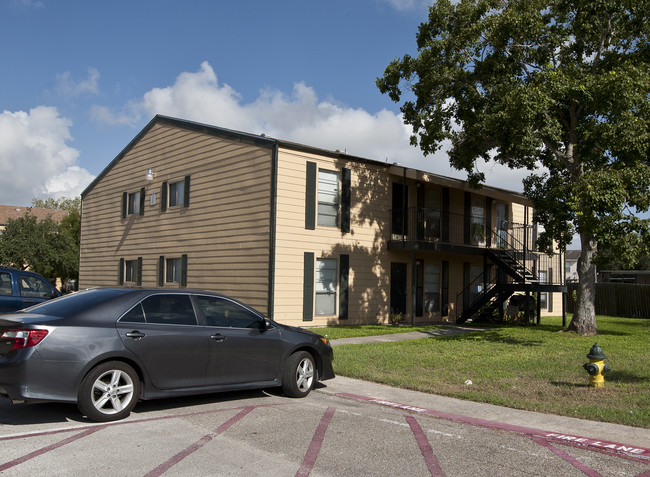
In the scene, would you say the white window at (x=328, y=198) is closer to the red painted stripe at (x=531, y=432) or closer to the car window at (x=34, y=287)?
the car window at (x=34, y=287)

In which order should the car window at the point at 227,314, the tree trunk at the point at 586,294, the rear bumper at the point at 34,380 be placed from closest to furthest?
the rear bumper at the point at 34,380
the car window at the point at 227,314
the tree trunk at the point at 586,294

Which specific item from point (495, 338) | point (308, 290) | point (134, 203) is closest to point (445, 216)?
point (308, 290)

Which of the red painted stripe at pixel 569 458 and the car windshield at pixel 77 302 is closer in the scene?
the red painted stripe at pixel 569 458

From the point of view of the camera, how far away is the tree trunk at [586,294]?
658 inches

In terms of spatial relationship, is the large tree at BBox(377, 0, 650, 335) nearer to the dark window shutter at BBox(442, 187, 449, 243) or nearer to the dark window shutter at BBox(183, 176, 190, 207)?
the dark window shutter at BBox(442, 187, 449, 243)

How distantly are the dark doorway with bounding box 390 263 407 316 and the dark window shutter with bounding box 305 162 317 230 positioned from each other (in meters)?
4.01

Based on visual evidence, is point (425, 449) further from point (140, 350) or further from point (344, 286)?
point (344, 286)

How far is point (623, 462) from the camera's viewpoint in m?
5.46

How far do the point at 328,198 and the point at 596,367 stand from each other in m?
11.4

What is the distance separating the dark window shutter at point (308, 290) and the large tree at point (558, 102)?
5.17 meters

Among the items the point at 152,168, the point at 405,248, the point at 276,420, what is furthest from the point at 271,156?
the point at 276,420

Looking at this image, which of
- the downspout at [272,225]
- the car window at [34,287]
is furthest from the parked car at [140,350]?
the downspout at [272,225]

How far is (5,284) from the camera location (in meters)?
11.5

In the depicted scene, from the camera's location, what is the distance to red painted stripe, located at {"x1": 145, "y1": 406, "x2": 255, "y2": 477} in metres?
4.93
